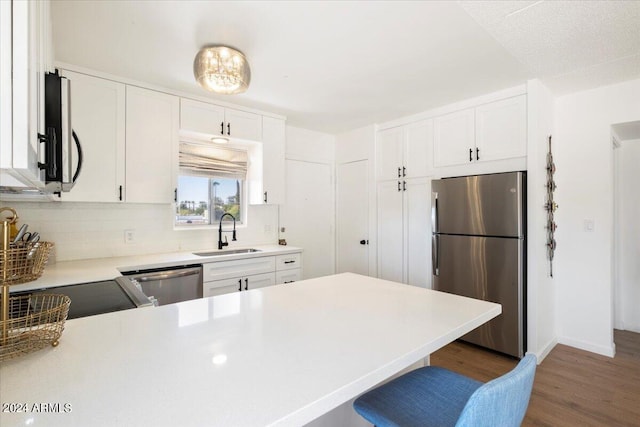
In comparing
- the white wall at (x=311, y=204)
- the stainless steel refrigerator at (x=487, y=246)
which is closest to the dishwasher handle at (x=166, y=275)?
the white wall at (x=311, y=204)

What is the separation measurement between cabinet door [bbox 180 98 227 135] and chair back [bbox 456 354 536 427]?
9.63ft

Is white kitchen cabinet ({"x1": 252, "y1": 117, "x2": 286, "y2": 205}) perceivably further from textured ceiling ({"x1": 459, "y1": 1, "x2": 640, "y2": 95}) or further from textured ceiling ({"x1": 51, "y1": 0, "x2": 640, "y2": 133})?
textured ceiling ({"x1": 459, "y1": 1, "x2": 640, "y2": 95})

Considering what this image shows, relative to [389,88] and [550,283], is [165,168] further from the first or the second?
[550,283]

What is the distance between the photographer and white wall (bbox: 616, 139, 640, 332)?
3277mm

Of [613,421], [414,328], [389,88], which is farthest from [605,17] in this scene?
[613,421]

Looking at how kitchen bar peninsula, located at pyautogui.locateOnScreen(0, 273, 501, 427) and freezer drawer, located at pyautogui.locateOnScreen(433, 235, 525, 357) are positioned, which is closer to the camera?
kitchen bar peninsula, located at pyautogui.locateOnScreen(0, 273, 501, 427)

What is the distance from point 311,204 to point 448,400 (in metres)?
3.34

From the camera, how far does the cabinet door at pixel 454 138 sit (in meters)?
3.01

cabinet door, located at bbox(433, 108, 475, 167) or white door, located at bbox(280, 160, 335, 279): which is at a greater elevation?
cabinet door, located at bbox(433, 108, 475, 167)

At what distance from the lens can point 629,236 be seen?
3326 millimetres

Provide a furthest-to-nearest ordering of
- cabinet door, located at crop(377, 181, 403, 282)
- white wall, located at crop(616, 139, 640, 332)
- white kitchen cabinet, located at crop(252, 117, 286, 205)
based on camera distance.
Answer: cabinet door, located at crop(377, 181, 403, 282), white kitchen cabinet, located at crop(252, 117, 286, 205), white wall, located at crop(616, 139, 640, 332)

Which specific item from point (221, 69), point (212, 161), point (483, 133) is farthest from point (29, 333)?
point (483, 133)

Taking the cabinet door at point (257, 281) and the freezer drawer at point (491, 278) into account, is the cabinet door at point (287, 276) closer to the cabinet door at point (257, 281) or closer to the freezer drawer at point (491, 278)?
the cabinet door at point (257, 281)

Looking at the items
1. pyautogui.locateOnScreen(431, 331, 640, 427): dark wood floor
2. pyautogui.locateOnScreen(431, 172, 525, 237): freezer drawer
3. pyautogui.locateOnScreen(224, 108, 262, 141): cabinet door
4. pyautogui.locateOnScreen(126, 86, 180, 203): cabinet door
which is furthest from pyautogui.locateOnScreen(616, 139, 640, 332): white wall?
pyautogui.locateOnScreen(126, 86, 180, 203): cabinet door
